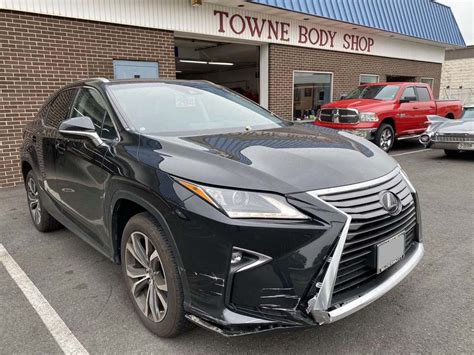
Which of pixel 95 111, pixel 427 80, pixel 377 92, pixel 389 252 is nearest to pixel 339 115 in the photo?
pixel 377 92

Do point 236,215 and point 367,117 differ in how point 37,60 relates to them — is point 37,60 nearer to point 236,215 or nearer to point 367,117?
point 236,215

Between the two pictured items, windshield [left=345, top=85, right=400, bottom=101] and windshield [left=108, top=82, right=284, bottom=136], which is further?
windshield [left=345, top=85, right=400, bottom=101]

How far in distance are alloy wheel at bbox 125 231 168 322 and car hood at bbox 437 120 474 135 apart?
8.30 meters

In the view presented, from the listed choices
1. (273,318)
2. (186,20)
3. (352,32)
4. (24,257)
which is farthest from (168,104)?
(352,32)

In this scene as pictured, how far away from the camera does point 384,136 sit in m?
9.74

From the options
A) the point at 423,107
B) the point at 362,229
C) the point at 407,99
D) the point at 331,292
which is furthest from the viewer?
the point at 423,107

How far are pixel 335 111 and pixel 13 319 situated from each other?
8.61 m

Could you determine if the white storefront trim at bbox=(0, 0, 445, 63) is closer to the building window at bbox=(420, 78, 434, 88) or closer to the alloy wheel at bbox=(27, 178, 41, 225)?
the building window at bbox=(420, 78, 434, 88)

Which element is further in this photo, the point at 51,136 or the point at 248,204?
the point at 51,136

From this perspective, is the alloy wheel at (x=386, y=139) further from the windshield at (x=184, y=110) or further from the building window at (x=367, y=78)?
the windshield at (x=184, y=110)

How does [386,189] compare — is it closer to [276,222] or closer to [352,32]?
[276,222]

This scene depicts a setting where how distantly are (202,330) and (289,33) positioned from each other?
1050cm

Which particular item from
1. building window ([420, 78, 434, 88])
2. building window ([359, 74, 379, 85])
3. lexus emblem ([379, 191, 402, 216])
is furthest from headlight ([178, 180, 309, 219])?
building window ([420, 78, 434, 88])

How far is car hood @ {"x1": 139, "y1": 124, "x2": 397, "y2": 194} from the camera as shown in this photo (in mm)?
2035
